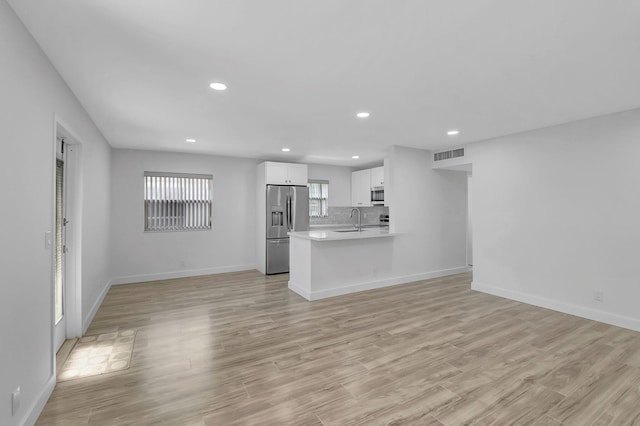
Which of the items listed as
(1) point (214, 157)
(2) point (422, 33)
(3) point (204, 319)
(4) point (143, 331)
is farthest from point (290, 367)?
(1) point (214, 157)

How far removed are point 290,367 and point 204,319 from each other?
1678 mm

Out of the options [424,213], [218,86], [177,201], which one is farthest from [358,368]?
[177,201]

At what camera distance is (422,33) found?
196 cm

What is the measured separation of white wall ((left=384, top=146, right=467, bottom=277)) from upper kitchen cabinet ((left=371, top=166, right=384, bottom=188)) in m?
1.40

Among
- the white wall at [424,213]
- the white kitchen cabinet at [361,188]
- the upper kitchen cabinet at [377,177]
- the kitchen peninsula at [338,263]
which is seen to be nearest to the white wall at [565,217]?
the white wall at [424,213]

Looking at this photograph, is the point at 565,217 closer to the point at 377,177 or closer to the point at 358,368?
the point at 358,368

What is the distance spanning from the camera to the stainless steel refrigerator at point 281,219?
627 cm

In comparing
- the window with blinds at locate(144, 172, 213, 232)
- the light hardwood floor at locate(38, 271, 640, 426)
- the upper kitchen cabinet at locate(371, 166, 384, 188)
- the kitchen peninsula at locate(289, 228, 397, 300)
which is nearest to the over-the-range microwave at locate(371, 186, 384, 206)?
the upper kitchen cabinet at locate(371, 166, 384, 188)

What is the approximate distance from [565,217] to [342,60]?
3758 mm

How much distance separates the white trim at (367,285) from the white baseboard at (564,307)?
95 centimetres

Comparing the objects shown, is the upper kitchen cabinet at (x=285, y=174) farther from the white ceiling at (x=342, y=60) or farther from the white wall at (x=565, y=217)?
the white wall at (x=565, y=217)

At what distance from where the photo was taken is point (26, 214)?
1.91 metres

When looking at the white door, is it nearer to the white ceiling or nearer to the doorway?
the doorway

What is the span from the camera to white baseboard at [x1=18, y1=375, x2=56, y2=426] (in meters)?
1.87
